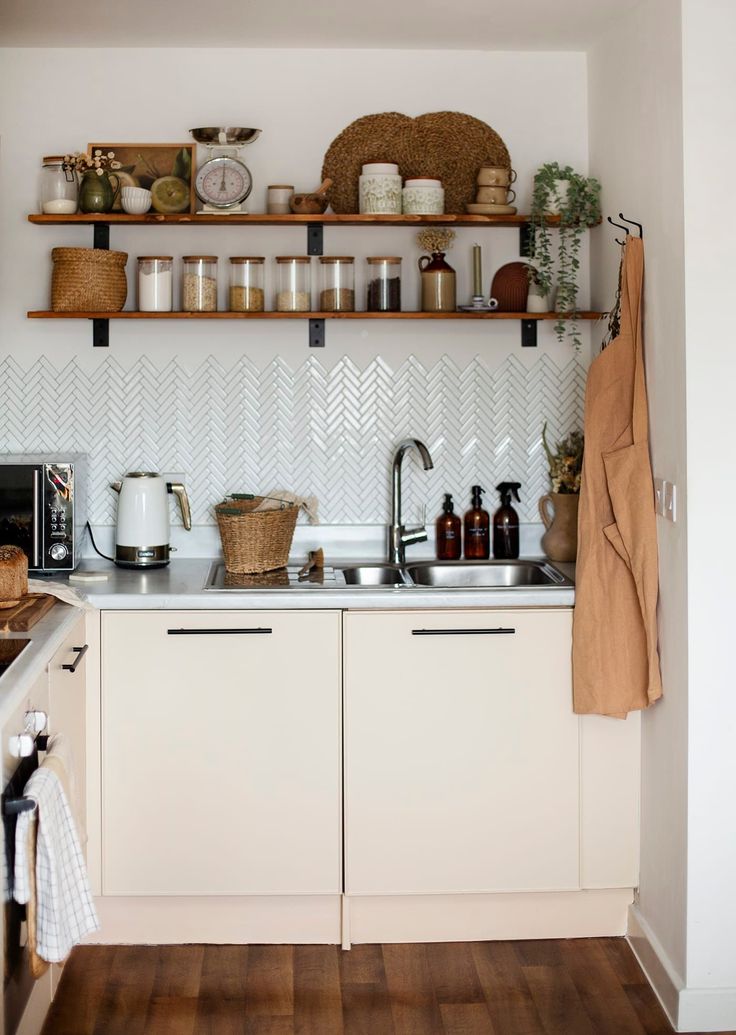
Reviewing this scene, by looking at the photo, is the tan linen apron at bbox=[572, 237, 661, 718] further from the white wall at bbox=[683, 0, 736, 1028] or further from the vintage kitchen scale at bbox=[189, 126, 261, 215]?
the vintage kitchen scale at bbox=[189, 126, 261, 215]

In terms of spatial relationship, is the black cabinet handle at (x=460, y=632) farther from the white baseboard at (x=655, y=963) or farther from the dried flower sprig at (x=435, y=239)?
the dried flower sprig at (x=435, y=239)

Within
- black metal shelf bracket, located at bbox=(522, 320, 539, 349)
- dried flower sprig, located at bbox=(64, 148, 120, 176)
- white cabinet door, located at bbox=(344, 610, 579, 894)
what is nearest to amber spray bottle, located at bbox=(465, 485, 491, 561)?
black metal shelf bracket, located at bbox=(522, 320, 539, 349)

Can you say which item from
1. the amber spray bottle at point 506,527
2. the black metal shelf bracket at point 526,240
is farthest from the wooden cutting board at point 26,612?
the black metal shelf bracket at point 526,240

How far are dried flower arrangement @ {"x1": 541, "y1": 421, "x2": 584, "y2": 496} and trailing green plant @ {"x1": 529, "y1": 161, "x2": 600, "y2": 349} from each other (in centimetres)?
30

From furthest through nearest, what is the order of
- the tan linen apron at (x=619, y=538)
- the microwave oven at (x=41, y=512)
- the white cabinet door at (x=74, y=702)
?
the microwave oven at (x=41, y=512) < the tan linen apron at (x=619, y=538) < the white cabinet door at (x=74, y=702)

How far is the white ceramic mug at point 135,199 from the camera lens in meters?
3.48

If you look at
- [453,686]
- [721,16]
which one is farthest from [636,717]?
[721,16]

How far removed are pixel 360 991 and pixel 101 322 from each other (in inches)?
80.3

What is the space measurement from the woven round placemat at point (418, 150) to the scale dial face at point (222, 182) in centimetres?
28

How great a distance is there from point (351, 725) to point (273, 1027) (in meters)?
0.74

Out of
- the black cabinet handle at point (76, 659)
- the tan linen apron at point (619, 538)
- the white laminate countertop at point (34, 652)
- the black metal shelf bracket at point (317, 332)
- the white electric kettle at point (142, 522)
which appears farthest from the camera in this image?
the black metal shelf bracket at point (317, 332)

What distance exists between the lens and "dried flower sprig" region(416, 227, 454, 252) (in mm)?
3570

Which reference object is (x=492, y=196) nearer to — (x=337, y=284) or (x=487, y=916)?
(x=337, y=284)

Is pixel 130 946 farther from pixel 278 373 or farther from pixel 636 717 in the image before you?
pixel 278 373
